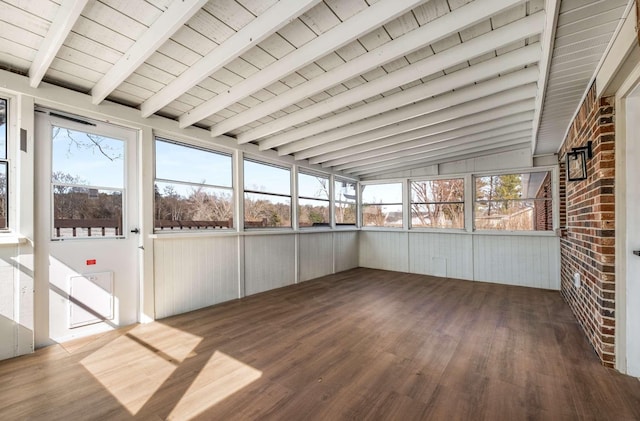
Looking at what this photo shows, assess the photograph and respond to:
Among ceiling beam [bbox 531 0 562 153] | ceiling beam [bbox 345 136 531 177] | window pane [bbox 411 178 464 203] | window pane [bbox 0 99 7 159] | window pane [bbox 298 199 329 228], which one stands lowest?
window pane [bbox 298 199 329 228]

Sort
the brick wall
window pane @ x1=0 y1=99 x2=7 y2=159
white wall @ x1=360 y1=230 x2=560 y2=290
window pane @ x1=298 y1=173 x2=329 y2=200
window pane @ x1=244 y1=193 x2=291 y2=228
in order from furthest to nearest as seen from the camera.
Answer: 1. window pane @ x1=298 y1=173 x2=329 y2=200
2. white wall @ x1=360 y1=230 x2=560 y2=290
3. window pane @ x1=244 y1=193 x2=291 y2=228
4. window pane @ x1=0 y1=99 x2=7 y2=159
5. the brick wall

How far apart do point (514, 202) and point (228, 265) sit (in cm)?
532

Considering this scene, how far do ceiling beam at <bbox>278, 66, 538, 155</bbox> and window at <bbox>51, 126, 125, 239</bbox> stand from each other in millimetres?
2796

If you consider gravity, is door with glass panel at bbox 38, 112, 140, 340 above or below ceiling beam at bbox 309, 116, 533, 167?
below

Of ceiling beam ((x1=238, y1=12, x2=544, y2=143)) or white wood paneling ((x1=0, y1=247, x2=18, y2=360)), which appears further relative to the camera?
white wood paneling ((x1=0, y1=247, x2=18, y2=360))

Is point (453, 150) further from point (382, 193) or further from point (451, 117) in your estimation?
point (382, 193)

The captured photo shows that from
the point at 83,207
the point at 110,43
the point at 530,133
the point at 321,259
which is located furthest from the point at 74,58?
the point at 530,133

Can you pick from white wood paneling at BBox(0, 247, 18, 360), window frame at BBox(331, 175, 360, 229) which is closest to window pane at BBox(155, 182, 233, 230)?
white wood paneling at BBox(0, 247, 18, 360)

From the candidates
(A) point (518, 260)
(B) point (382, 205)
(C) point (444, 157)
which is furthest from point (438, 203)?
(A) point (518, 260)

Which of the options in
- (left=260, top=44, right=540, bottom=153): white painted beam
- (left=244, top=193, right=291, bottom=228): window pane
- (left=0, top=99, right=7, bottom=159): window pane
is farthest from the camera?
(left=244, top=193, right=291, bottom=228): window pane

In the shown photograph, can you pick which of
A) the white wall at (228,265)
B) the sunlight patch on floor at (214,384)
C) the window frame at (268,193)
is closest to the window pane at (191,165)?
the window frame at (268,193)

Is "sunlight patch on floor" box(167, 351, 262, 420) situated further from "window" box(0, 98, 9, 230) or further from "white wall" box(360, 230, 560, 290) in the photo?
"white wall" box(360, 230, 560, 290)

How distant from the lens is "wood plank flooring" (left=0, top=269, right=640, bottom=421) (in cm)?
185

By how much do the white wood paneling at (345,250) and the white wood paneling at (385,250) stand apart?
0.20m
